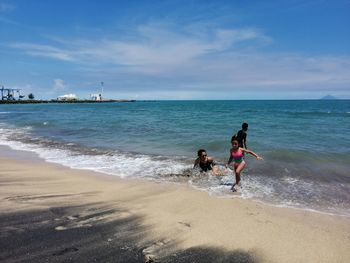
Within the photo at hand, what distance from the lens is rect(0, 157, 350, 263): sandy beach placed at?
4.37 m

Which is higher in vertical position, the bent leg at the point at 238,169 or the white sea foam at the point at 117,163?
the bent leg at the point at 238,169

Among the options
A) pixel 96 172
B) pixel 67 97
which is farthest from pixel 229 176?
pixel 67 97

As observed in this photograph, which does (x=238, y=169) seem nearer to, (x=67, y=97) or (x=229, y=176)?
(x=229, y=176)

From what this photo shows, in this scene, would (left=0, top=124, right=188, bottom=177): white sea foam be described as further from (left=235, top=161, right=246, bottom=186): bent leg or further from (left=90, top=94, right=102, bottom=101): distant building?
(left=90, top=94, right=102, bottom=101): distant building

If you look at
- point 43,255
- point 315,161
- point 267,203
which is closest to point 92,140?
point 315,161

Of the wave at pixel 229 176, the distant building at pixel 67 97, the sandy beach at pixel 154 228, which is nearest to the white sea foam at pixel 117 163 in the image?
the wave at pixel 229 176

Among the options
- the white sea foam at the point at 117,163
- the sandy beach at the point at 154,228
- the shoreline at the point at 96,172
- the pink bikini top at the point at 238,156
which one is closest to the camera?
the sandy beach at the point at 154,228

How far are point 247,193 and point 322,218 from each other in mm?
1897

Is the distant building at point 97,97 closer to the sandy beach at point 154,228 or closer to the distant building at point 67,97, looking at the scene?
the distant building at point 67,97

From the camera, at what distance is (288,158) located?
12.3m

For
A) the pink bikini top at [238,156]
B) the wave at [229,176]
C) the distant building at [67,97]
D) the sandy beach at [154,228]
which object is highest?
the distant building at [67,97]

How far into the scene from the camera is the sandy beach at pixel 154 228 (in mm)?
4367

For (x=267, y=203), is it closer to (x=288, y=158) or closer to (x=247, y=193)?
(x=247, y=193)

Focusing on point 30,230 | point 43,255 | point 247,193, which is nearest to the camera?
point 43,255
